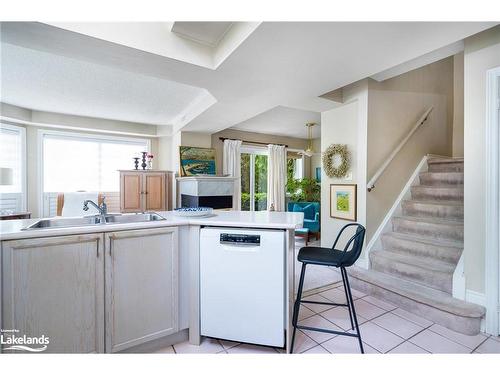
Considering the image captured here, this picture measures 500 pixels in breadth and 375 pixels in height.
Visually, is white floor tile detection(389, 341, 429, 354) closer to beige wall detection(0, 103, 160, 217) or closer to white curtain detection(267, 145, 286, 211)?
white curtain detection(267, 145, 286, 211)

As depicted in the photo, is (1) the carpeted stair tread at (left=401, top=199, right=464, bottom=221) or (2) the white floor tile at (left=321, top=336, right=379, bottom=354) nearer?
(2) the white floor tile at (left=321, top=336, right=379, bottom=354)

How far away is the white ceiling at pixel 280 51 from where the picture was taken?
64.5 inches

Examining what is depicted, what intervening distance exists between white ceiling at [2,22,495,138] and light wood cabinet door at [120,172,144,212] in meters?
2.70

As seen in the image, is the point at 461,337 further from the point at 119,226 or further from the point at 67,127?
the point at 67,127

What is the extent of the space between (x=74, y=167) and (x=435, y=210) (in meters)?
6.04

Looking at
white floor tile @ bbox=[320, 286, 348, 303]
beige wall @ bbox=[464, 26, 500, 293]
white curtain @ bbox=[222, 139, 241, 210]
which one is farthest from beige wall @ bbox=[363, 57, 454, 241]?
white curtain @ bbox=[222, 139, 241, 210]

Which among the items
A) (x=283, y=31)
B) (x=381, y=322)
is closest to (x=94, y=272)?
(x=283, y=31)

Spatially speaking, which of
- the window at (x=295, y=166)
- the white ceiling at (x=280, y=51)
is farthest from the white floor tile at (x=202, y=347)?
the window at (x=295, y=166)

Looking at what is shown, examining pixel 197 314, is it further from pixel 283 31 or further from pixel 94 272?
pixel 283 31

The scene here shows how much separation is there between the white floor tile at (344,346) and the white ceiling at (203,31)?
8.41 ft

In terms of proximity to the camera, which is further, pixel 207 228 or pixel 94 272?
pixel 207 228

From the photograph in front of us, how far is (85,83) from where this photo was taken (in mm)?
3094

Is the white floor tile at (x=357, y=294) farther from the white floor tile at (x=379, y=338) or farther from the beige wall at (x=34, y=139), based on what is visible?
the beige wall at (x=34, y=139)

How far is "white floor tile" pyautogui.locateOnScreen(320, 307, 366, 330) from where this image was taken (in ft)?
6.61
